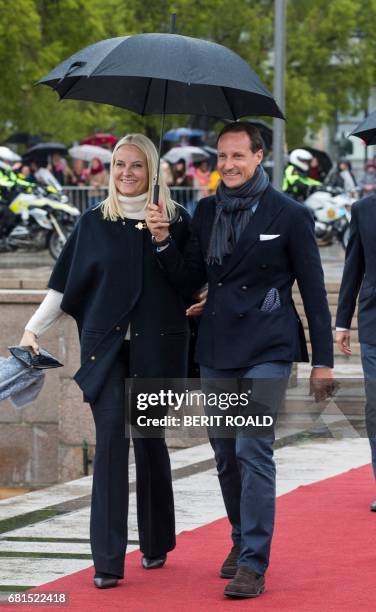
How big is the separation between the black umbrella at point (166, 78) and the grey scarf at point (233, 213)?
0.38 meters

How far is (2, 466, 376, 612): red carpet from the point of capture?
6.04 metres

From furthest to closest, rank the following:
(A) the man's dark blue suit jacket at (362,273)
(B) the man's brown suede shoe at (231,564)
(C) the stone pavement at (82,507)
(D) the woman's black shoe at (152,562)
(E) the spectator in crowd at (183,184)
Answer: (E) the spectator in crowd at (183,184), (A) the man's dark blue suit jacket at (362,273), (C) the stone pavement at (82,507), (D) the woman's black shoe at (152,562), (B) the man's brown suede shoe at (231,564)

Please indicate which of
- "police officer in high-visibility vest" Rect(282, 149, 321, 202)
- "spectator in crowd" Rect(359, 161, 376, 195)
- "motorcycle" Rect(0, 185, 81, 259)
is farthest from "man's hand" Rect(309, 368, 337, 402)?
"spectator in crowd" Rect(359, 161, 376, 195)

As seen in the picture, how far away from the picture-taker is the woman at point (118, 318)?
6402 mm

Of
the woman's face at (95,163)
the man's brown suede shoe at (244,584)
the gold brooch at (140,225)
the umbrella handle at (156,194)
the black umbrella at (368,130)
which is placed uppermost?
the black umbrella at (368,130)

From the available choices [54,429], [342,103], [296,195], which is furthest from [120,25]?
[54,429]

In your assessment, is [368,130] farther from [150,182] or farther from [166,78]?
[166,78]

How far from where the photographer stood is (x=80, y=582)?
648 cm

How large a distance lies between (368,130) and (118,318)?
2082 millimetres

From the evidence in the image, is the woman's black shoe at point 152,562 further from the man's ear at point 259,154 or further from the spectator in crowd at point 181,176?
the spectator in crowd at point 181,176

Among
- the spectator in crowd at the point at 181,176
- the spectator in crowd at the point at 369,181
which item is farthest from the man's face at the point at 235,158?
the spectator in crowd at the point at 369,181

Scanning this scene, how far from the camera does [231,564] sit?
21.3 ft

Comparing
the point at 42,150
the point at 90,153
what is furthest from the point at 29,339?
the point at 90,153

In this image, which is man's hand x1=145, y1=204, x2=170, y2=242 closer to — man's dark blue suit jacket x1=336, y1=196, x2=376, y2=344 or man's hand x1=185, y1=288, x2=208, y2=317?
man's hand x1=185, y1=288, x2=208, y2=317
